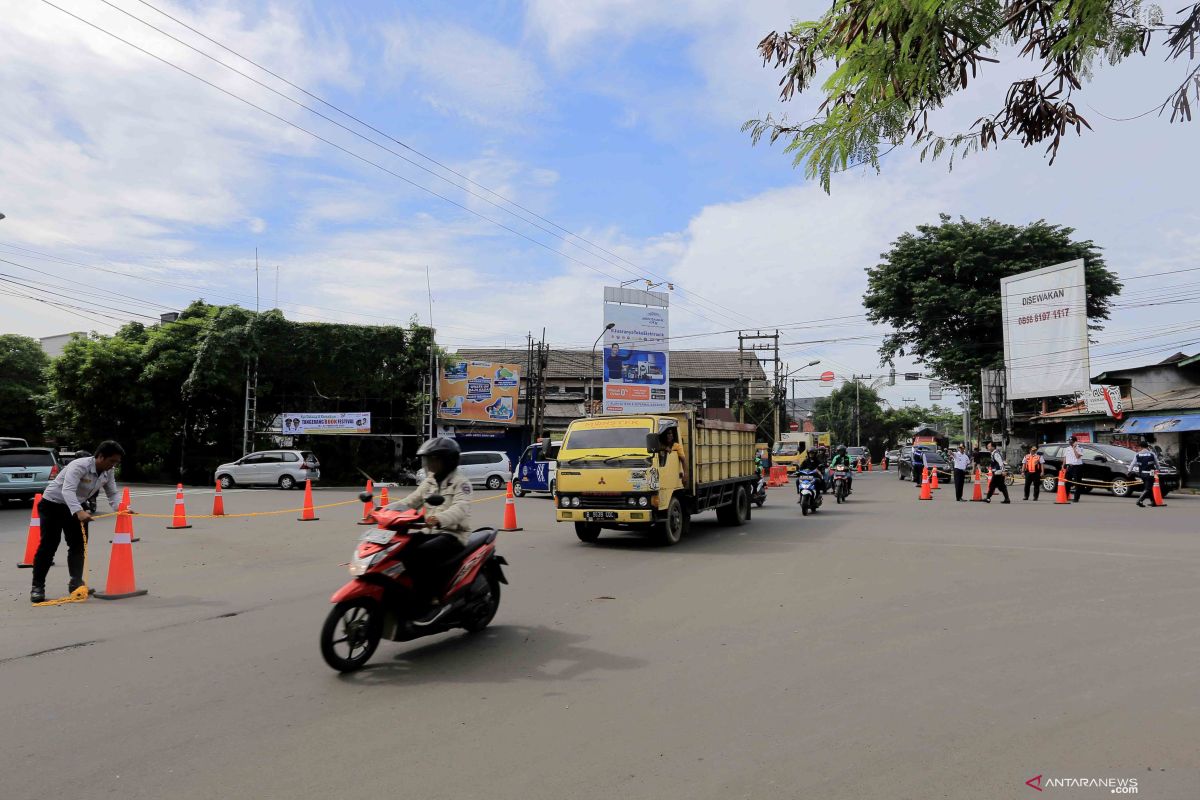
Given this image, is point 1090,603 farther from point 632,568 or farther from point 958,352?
point 958,352

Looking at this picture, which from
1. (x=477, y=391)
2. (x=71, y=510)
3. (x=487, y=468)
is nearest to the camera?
(x=71, y=510)

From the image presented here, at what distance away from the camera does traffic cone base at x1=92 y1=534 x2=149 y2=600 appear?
812 cm

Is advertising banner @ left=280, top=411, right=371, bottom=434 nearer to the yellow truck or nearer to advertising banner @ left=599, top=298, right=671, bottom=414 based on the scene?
advertising banner @ left=599, top=298, right=671, bottom=414

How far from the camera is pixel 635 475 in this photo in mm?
11914

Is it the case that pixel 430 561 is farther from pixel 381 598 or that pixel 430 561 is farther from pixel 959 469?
pixel 959 469

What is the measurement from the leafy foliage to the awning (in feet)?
100.0

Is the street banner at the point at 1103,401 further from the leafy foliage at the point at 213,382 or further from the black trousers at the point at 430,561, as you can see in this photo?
the black trousers at the point at 430,561

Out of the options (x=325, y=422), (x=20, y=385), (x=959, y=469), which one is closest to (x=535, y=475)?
(x=959, y=469)

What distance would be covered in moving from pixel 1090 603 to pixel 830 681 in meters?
4.02

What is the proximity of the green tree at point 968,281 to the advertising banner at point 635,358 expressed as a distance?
1392 centimetres

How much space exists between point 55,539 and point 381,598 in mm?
4772

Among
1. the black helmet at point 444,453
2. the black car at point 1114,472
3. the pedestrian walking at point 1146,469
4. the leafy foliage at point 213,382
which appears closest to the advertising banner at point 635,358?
the leafy foliage at point 213,382

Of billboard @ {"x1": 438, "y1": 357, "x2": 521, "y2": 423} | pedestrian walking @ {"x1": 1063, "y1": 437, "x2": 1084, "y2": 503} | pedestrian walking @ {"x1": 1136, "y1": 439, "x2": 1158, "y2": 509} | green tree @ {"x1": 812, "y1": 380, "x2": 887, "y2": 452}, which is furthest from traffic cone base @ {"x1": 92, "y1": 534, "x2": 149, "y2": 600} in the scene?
green tree @ {"x1": 812, "y1": 380, "x2": 887, "y2": 452}

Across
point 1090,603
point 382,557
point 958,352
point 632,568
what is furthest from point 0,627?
point 958,352
